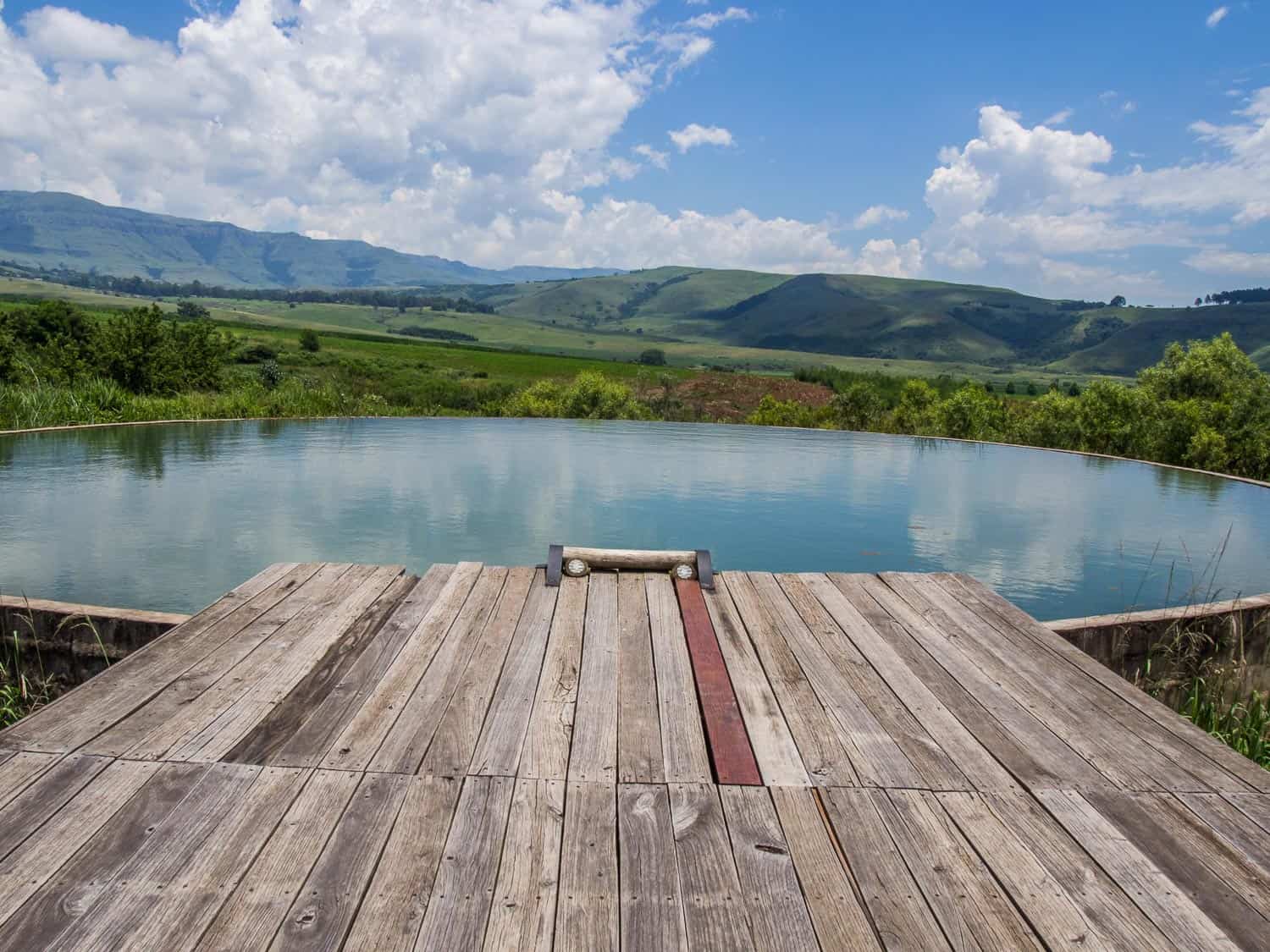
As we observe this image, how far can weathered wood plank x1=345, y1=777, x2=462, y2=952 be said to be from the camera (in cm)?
125

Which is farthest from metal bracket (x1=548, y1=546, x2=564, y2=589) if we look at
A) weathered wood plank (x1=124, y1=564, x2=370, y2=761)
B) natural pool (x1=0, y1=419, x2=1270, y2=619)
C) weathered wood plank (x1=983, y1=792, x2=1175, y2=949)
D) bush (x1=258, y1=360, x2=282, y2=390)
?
bush (x1=258, y1=360, x2=282, y2=390)

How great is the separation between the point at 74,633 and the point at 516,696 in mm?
2025

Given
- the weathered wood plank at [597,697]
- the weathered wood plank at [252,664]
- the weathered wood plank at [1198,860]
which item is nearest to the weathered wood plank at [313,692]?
the weathered wood plank at [252,664]

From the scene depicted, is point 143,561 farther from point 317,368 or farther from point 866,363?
point 866,363

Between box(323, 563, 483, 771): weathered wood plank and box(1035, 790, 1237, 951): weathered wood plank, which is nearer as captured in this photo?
box(1035, 790, 1237, 951): weathered wood plank

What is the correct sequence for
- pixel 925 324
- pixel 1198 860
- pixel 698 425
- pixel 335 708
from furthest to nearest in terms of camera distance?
1. pixel 925 324
2. pixel 698 425
3. pixel 335 708
4. pixel 1198 860

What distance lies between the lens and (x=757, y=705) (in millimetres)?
2172

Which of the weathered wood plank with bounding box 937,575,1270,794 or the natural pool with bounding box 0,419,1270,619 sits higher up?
the weathered wood plank with bounding box 937,575,1270,794

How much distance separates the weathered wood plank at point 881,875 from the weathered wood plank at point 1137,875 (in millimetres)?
382

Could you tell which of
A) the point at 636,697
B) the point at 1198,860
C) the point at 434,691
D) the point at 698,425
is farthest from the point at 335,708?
the point at 698,425

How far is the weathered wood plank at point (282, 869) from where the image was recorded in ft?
4.08

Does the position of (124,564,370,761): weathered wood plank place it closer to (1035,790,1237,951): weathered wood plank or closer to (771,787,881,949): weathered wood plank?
(771,787,881,949): weathered wood plank

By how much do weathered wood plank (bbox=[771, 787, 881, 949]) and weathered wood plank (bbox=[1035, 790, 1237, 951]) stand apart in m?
0.50

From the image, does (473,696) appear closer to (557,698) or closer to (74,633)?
(557,698)
